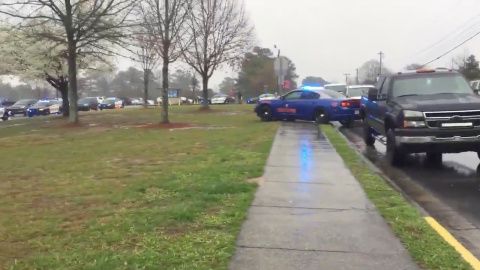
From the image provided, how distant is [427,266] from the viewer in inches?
169

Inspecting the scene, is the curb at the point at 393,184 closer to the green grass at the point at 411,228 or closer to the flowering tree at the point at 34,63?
the green grass at the point at 411,228

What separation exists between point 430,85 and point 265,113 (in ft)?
37.4

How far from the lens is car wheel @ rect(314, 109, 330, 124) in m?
19.4

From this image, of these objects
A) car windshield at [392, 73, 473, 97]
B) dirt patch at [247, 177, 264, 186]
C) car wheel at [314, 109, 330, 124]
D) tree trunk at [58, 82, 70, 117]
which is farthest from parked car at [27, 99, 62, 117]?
dirt patch at [247, 177, 264, 186]

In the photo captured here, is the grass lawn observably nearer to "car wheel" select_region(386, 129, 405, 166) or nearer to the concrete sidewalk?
the concrete sidewalk

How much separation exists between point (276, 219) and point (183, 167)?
12.6 ft

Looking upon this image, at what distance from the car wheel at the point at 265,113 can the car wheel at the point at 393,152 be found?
37.5ft

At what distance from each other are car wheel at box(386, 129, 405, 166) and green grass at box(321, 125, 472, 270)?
105 cm

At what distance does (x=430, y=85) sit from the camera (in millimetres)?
10609

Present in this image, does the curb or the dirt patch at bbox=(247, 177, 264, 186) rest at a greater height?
the dirt patch at bbox=(247, 177, 264, 186)

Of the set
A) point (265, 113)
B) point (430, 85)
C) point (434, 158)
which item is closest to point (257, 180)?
point (434, 158)

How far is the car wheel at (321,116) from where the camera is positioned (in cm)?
1942

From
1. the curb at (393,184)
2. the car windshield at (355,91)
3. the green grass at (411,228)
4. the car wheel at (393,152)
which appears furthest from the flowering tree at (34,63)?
the green grass at (411,228)

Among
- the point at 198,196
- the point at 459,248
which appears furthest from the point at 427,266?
the point at 198,196
